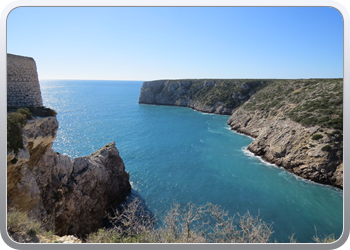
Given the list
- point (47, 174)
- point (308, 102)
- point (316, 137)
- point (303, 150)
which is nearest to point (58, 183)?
point (47, 174)

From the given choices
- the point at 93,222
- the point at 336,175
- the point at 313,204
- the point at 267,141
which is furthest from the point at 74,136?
the point at 336,175

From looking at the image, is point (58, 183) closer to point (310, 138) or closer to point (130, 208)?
point (130, 208)

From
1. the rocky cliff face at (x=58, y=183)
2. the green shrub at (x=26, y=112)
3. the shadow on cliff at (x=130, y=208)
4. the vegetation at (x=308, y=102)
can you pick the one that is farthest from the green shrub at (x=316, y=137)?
the green shrub at (x=26, y=112)

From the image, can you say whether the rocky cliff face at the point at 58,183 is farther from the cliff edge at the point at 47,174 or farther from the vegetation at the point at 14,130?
the vegetation at the point at 14,130

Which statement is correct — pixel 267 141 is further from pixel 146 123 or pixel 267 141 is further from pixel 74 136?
pixel 74 136

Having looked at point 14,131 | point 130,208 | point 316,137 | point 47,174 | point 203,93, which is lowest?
point 130,208
